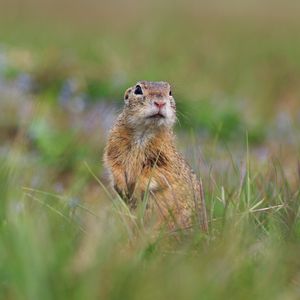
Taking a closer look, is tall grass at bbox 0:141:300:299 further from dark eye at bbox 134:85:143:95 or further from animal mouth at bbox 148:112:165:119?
dark eye at bbox 134:85:143:95

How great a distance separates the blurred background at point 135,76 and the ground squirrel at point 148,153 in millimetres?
253

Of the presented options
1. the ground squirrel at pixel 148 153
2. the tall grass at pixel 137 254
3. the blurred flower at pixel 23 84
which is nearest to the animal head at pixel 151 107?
the ground squirrel at pixel 148 153

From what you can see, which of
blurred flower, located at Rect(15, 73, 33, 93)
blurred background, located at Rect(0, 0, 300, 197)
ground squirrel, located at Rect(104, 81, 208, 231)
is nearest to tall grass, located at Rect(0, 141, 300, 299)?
ground squirrel, located at Rect(104, 81, 208, 231)

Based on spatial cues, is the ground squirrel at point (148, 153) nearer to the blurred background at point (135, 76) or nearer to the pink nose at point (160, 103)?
the pink nose at point (160, 103)

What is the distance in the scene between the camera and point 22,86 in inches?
348

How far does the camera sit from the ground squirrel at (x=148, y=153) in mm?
4602

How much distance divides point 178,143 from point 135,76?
3.79m

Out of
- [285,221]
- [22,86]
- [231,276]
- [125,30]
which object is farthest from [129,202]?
[125,30]

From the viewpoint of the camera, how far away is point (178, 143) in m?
7.08

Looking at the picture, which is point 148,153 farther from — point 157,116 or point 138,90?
point 138,90

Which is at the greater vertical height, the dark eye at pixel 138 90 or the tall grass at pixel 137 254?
the dark eye at pixel 138 90

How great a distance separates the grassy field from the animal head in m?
0.24

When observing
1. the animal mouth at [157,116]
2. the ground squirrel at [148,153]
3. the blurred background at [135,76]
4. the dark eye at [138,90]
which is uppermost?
the dark eye at [138,90]

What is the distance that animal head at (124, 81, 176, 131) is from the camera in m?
4.76
